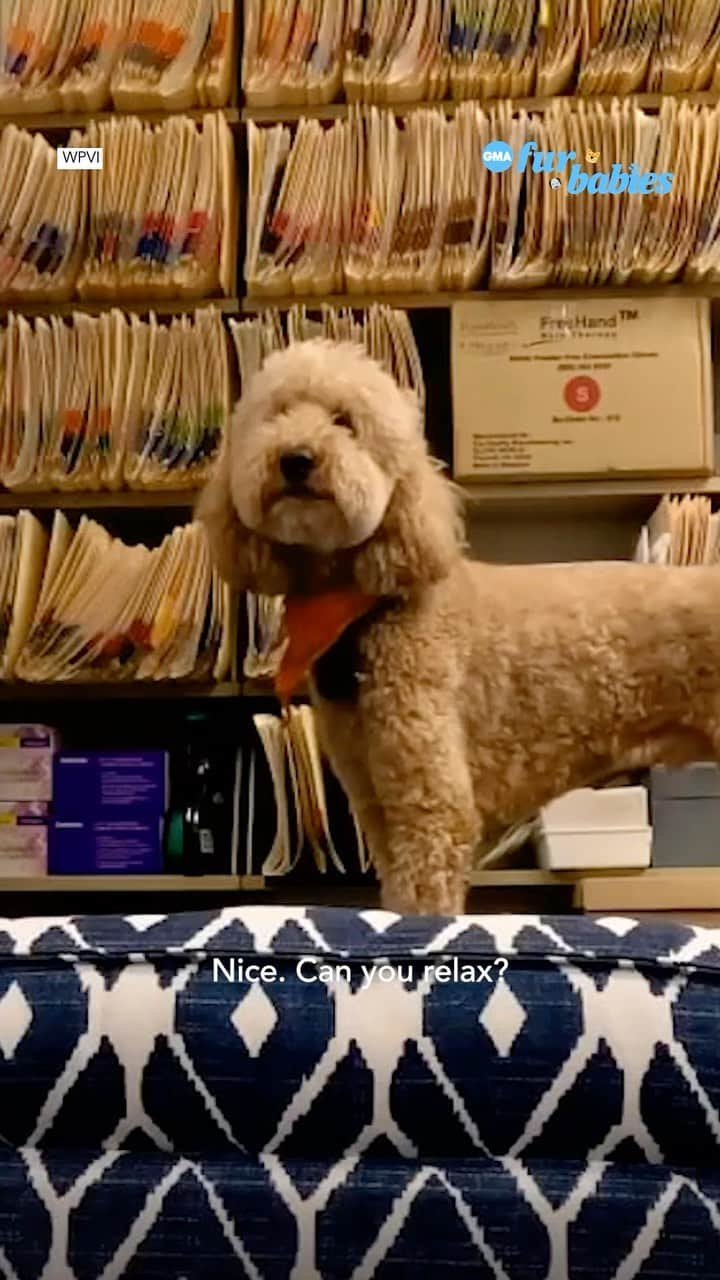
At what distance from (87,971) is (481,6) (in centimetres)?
185

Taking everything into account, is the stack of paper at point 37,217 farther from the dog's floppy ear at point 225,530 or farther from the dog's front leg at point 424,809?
the dog's front leg at point 424,809

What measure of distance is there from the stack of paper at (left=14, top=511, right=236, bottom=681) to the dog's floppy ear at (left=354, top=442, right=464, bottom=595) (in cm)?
61

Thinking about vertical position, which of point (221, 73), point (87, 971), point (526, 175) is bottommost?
point (87, 971)

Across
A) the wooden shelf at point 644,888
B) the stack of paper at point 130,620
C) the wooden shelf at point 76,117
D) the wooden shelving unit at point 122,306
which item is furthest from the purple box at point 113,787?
the wooden shelf at point 76,117

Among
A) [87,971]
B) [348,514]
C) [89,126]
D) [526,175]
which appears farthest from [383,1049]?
[89,126]

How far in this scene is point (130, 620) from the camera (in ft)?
6.59

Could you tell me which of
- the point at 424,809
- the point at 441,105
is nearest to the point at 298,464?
the point at 424,809

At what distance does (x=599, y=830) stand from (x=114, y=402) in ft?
3.25

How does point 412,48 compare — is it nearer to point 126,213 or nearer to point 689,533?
point 126,213

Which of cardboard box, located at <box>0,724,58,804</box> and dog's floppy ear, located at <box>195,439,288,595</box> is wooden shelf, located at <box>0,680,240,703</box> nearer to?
cardboard box, located at <box>0,724,58,804</box>

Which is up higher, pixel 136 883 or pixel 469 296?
pixel 469 296

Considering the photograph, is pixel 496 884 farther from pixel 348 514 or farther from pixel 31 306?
pixel 31 306

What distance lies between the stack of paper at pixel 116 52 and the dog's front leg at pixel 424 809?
1.28m

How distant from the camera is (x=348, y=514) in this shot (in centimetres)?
137
